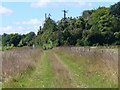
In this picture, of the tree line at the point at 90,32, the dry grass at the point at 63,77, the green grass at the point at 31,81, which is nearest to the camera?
the green grass at the point at 31,81

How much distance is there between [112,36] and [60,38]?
1627 centimetres

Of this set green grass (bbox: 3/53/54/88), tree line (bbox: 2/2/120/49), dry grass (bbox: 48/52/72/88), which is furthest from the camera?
tree line (bbox: 2/2/120/49)

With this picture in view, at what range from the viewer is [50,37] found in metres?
82.9

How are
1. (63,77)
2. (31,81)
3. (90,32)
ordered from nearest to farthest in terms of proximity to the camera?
(31,81) < (63,77) < (90,32)

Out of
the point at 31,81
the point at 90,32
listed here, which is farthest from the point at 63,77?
the point at 90,32

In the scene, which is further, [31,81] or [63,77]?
[63,77]

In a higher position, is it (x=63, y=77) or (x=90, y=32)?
(x=90, y=32)

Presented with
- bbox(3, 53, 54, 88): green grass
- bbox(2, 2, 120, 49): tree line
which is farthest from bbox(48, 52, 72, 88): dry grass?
bbox(2, 2, 120, 49): tree line

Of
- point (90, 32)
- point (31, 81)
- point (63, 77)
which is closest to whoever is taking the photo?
point (31, 81)

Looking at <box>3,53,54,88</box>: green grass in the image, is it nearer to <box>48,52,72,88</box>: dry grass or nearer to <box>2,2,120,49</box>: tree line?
<box>48,52,72,88</box>: dry grass

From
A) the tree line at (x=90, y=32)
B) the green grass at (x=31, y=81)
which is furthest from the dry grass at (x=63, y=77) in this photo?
the tree line at (x=90, y=32)

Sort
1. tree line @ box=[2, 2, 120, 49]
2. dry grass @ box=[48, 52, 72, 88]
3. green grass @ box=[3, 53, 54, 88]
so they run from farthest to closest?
tree line @ box=[2, 2, 120, 49] < dry grass @ box=[48, 52, 72, 88] < green grass @ box=[3, 53, 54, 88]

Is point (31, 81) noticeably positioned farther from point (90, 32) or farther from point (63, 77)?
point (90, 32)

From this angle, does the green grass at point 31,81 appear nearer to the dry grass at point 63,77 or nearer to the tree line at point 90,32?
the dry grass at point 63,77
